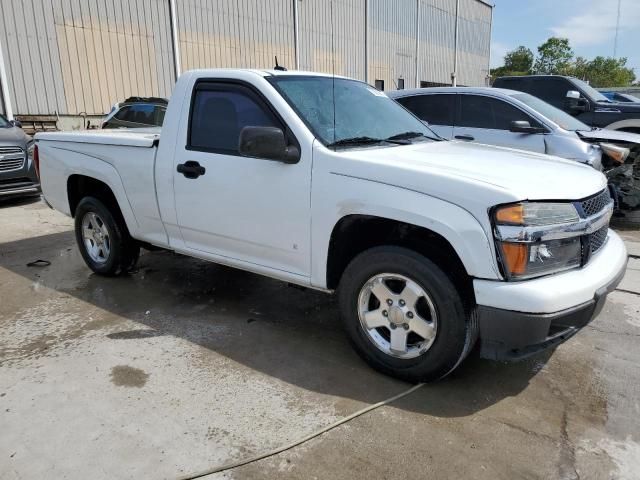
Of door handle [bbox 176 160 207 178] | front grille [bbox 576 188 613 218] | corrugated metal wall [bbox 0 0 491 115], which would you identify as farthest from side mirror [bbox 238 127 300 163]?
corrugated metal wall [bbox 0 0 491 115]

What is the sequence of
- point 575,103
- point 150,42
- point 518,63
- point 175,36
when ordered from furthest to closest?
point 518,63, point 175,36, point 150,42, point 575,103

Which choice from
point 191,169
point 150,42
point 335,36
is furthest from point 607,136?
point 335,36

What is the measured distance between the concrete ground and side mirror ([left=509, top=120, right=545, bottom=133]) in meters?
2.73

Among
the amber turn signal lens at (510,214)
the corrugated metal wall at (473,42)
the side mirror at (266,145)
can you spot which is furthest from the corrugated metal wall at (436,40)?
the amber turn signal lens at (510,214)

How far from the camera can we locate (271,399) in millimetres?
3059

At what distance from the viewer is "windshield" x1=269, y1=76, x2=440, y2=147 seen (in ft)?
11.6

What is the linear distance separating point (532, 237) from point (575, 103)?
7.55 meters

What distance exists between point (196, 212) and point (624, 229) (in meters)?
6.23

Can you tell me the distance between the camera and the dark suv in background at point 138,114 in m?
10.3

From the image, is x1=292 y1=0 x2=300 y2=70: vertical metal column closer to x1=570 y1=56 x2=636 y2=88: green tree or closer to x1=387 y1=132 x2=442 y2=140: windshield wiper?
x1=387 y1=132 x2=442 y2=140: windshield wiper

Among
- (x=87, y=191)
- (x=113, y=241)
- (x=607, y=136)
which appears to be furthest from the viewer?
(x=607, y=136)

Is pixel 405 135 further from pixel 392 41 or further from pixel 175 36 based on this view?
pixel 392 41

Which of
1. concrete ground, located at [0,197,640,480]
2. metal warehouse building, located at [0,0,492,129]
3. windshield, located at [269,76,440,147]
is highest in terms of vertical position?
metal warehouse building, located at [0,0,492,129]

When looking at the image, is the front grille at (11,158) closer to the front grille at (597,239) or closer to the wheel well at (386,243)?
the wheel well at (386,243)
